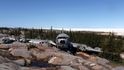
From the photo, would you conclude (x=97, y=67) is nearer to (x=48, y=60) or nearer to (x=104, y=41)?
(x=48, y=60)

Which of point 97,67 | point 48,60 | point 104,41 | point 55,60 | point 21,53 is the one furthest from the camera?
point 104,41

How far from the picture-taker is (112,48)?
341ft

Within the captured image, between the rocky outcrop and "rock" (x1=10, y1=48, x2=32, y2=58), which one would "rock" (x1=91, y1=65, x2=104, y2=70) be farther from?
"rock" (x1=10, y1=48, x2=32, y2=58)

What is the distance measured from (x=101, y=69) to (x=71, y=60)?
6.82 m

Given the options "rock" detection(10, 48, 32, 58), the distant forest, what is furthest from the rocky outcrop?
the distant forest

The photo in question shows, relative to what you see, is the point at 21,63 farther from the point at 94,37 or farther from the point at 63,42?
the point at 94,37

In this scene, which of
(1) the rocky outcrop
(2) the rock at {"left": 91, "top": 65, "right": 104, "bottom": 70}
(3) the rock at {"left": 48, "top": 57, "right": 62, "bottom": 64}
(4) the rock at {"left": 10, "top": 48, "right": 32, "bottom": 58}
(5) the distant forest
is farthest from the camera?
(5) the distant forest

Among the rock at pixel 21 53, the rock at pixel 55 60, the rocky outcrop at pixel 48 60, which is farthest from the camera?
the rock at pixel 21 53

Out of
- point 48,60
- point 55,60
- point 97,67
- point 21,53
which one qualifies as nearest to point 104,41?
point 48,60

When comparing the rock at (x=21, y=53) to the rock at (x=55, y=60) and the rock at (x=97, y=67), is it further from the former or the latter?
the rock at (x=97, y=67)

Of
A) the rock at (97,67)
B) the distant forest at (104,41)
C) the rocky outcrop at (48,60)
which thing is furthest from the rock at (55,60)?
the distant forest at (104,41)

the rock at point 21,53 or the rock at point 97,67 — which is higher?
the rock at point 21,53

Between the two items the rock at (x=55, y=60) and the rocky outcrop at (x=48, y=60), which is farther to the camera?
the rock at (x=55, y=60)

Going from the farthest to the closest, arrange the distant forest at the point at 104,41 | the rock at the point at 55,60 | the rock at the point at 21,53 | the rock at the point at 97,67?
the distant forest at the point at 104,41 < the rock at the point at 21,53 < the rock at the point at 55,60 < the rock at the point at 97,67
